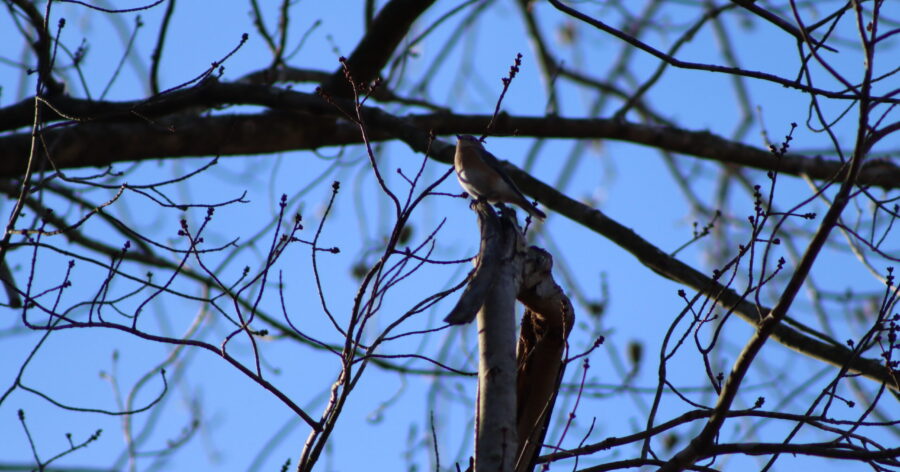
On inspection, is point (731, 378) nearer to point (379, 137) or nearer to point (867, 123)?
point (867, 123)

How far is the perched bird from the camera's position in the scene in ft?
14.1

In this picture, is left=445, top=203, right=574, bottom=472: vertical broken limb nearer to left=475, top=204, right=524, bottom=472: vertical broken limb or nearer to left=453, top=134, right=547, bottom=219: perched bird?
left=475, top=204, right=524, bottom=472: vertical broken limb

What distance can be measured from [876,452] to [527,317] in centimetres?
118

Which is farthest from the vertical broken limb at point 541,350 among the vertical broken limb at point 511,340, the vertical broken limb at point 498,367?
the vertical broken limb at point 498,367

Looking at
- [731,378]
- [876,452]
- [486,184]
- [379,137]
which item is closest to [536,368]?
[731,378]

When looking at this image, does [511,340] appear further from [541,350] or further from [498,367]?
[541,350]

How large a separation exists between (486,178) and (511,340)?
6.99ft

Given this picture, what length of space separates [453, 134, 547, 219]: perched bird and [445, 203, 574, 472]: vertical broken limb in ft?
4.45

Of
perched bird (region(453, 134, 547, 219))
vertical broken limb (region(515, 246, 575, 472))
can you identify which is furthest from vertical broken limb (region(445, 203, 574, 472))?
perched bird (region(453, 134, 547, 219))

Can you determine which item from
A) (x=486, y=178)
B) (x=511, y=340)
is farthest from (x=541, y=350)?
(x=486, y=178)

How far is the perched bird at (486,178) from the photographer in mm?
4301

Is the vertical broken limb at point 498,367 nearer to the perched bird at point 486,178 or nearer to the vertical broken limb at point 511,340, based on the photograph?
the vertical broken limb at point 511,340

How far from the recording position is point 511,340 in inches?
94.7

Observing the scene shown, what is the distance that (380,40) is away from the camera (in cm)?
483
